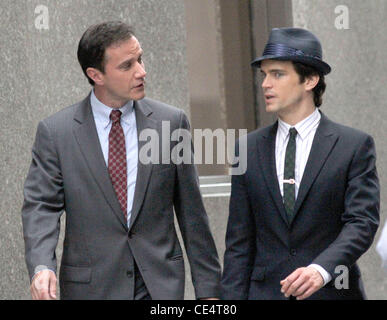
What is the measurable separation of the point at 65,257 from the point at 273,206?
1212mm

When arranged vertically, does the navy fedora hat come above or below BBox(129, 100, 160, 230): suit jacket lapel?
above

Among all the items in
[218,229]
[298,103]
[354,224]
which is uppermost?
[298,103]

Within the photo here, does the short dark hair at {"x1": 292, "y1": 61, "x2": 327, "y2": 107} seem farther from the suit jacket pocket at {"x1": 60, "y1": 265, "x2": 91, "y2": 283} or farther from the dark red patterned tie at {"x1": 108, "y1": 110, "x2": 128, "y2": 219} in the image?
the suit jacket pocket at {"x1": 60, "y1": 265, "x2": 91, "y2": 283}

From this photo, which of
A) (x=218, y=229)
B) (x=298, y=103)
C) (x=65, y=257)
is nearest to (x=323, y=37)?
(x=218, y=229)

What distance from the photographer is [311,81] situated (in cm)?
612

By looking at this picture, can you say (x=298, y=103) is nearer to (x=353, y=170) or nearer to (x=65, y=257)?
(x=353, y=170)

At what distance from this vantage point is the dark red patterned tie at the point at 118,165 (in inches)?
238

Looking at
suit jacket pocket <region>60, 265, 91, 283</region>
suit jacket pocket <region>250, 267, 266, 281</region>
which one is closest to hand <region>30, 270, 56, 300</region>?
suit jacket pocket <region>60, 265, 91, 283</region>

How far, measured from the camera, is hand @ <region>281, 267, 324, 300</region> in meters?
5.46

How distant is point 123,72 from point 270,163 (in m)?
1.02

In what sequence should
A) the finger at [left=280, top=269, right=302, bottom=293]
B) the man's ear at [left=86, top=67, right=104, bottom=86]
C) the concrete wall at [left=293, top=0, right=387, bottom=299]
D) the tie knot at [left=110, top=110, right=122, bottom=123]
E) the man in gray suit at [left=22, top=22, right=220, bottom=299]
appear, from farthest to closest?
the concrete wall at [left=293, top=0, right=387, bottom=299]
the man's ear at [left=86, top=67, right=104, bottom=86]
the tie knot at [left=110, top=110, right=122, bottom=123]
the man in gray suit at [left=22, top=22, right=220, bottom=299]
the finger at [left=280, top=269, right=302, bottom=293]

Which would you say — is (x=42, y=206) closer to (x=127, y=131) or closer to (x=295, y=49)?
(x=127, y=131)

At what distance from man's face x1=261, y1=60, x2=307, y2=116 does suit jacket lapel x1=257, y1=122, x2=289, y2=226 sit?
0.48 feet

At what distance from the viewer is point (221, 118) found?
32.3ft
